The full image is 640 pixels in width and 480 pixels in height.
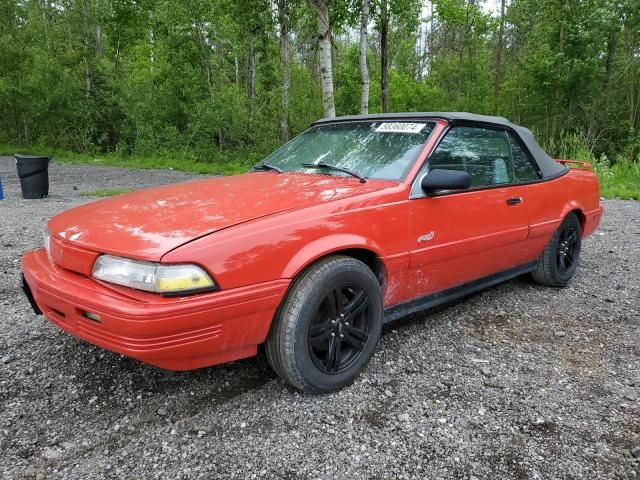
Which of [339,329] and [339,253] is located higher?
[339,253]

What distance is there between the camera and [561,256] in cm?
413

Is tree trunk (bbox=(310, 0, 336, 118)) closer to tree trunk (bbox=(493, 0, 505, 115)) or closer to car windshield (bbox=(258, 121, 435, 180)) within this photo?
car windshield (bbox=(258, 121, 435, 180))


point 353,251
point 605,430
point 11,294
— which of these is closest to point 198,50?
point 11,294

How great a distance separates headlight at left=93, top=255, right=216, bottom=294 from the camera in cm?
194

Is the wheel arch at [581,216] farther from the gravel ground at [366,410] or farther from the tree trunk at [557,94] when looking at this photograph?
the tree trunk at [557,94]

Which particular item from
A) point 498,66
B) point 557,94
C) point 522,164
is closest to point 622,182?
point 522,164

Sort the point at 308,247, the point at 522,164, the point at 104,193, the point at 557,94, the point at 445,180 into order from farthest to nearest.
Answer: the point at 557,94 < the point at 104,193 < the point at 522,164 < the point at 445,180 < the point at 308,247

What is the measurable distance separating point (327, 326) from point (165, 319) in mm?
826

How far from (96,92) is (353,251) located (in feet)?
70.6

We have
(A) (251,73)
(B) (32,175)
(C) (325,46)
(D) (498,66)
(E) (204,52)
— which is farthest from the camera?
(D) (498,66)

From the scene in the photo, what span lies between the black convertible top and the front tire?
4.21ft

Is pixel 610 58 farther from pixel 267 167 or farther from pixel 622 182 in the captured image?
pixel 267 167

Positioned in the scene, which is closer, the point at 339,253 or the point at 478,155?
the point at 339,253

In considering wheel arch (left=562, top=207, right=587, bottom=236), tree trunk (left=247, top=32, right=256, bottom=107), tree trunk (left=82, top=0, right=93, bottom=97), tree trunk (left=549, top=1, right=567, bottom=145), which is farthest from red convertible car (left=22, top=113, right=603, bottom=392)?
tree trunk (left=549, top=1, right=567, bottom=145)
